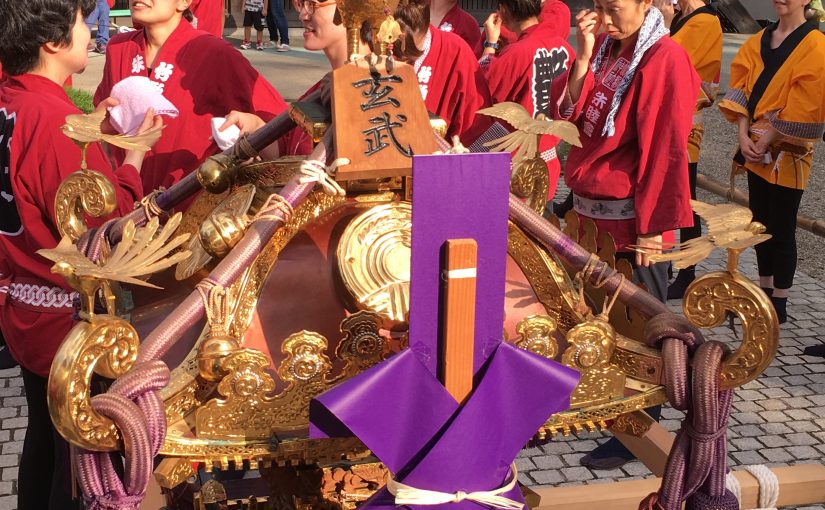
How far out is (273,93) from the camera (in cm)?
323

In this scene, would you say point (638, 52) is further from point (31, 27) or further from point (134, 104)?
point (31, 27)

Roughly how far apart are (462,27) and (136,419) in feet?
17.1

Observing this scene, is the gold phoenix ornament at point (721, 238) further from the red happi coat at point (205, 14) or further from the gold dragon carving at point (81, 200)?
the red happi coat at point (205, 14)

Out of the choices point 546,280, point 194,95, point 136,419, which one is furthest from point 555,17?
point 136,419

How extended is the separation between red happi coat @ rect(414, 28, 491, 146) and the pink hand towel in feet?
5.19

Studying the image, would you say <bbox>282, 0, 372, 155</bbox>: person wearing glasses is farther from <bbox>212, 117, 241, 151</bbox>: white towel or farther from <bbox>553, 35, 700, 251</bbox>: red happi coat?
<bbox>553, 35, 700, 251</bbox>: red happi coat

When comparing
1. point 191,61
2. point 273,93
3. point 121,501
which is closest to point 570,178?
point 273,93

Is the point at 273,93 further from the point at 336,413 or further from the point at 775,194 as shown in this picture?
the point at 775,194

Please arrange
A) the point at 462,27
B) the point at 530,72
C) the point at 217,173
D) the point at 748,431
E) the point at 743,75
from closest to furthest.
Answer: the point at 217,173
the point at 748,431
the point at 530,72
the point at 743,75
the point at 462,27

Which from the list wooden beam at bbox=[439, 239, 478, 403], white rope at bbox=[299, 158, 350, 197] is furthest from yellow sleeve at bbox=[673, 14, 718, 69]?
wooden beam at bbox=[439, 239, 478, 403]

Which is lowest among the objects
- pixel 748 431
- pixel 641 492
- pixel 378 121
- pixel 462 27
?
pixel 748 431

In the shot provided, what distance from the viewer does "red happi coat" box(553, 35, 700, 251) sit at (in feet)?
10.7

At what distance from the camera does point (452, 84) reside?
4.22m

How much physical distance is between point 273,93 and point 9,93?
35.9 inches
